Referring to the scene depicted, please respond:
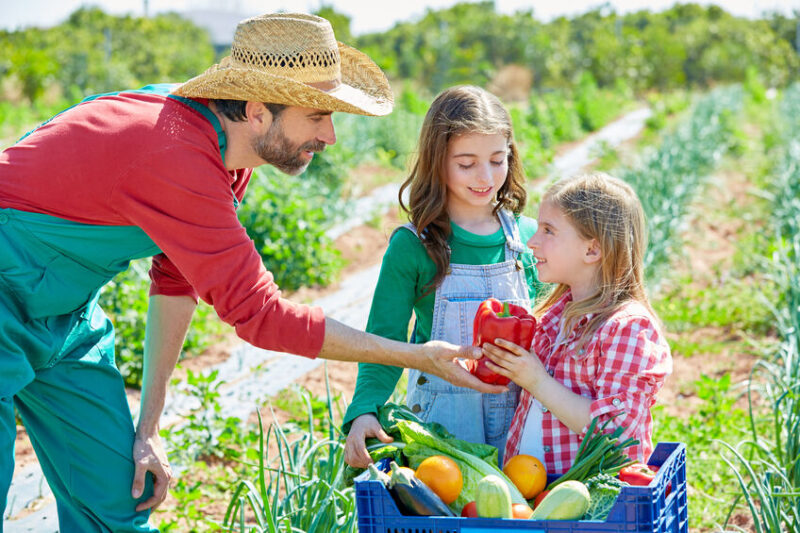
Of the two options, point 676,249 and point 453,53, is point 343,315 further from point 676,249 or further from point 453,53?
point 453,53

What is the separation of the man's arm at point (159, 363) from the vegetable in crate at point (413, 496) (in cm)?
108

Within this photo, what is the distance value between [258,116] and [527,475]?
1.08m

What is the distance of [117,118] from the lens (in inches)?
80.5

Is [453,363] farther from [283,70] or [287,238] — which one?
[287,238]

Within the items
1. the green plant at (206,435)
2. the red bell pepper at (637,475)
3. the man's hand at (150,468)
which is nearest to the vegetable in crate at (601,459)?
the red bell pepper at (637,475)

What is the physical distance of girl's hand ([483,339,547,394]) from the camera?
80.0 inches

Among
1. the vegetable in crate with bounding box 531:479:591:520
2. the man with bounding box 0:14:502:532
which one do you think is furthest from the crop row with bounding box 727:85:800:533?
the man with bounding box 0:14:502:532

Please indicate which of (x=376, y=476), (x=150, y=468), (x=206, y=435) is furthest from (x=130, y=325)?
(x=376, y=476)

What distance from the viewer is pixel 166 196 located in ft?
6.44

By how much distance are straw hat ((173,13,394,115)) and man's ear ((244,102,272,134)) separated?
45 millimetres

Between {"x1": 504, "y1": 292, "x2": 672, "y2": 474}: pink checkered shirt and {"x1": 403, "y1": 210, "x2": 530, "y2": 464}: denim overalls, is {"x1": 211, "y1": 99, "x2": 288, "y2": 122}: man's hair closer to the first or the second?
{"x1": 403, "y1": 210, "x2": 530, "y2": 464}: denim overalls

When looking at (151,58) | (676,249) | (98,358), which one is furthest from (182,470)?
(151,58)

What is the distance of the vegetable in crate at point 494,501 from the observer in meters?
1.54

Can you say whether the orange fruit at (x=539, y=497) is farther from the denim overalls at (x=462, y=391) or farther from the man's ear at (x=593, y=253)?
the man's ear at (x=593, y=253)
